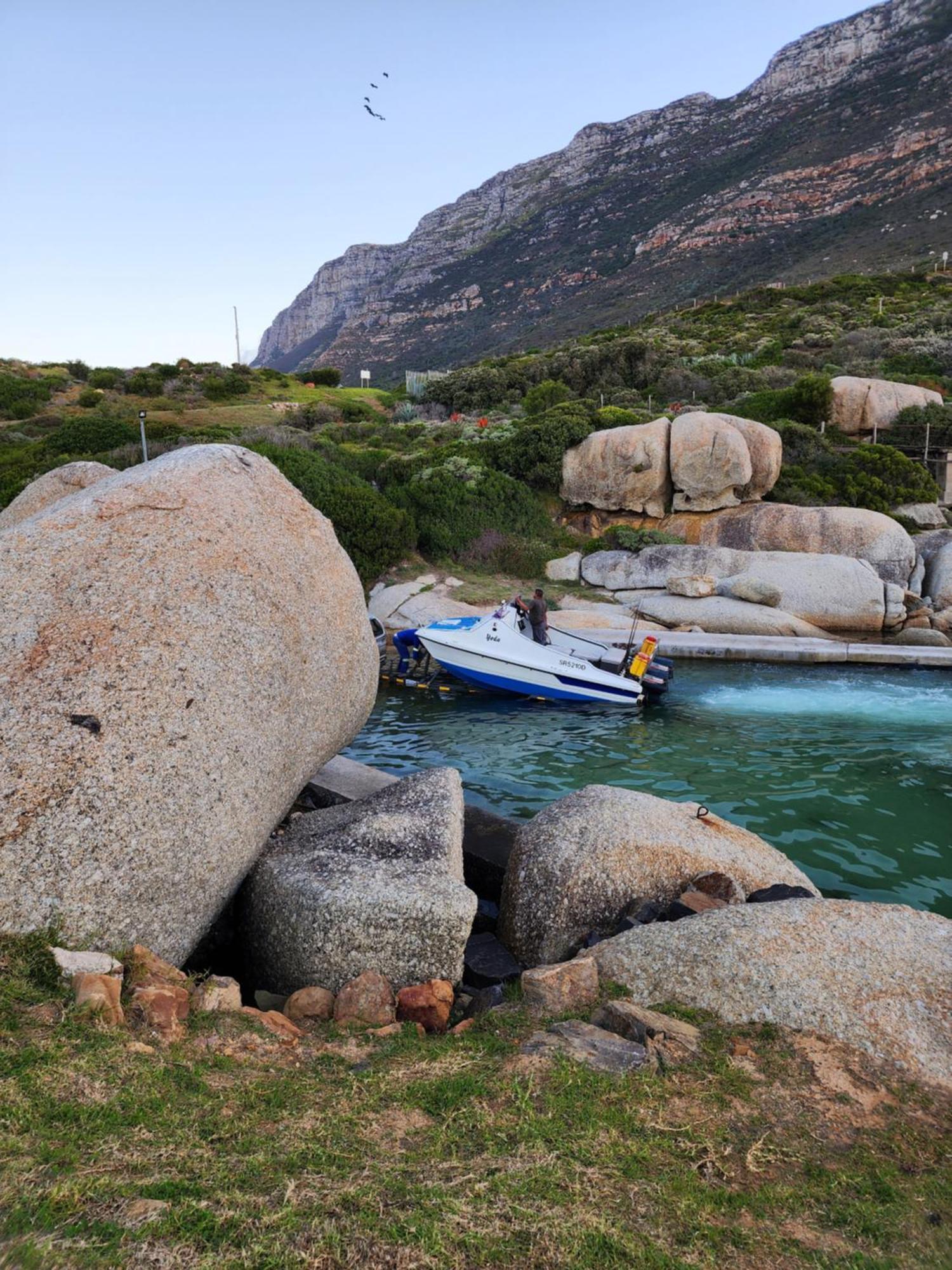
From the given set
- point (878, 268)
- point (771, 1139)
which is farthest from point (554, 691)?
point (878, 268)

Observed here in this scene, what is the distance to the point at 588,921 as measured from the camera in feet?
20.8

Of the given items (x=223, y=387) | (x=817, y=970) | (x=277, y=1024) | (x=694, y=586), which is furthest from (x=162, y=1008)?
(x=223, y=387)

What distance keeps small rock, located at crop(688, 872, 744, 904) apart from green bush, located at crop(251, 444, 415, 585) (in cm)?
1770

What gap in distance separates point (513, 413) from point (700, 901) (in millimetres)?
37549

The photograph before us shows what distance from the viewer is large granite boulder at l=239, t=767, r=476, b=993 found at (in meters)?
5.09

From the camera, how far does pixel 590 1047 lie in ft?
12.9

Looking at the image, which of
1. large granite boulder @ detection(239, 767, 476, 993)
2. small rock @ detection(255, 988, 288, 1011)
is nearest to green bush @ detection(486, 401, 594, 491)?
large granite boulder @ detection(239, 767, 476, 993)

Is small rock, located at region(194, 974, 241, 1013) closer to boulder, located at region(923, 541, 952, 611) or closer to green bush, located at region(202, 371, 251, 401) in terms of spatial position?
boulder, located at region(923, 541, 952, 611)

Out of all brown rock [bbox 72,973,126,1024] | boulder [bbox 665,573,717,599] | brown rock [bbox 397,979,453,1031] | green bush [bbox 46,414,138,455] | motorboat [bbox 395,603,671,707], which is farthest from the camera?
green bush [bbox 46,414,138,455]

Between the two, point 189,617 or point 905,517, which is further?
point 905,517

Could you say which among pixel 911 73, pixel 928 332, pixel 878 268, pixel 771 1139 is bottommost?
pixel 771 1139

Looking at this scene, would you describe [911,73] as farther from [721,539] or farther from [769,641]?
[769,641]

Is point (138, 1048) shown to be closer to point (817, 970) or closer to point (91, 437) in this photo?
point (817, 970)

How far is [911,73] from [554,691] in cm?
10068
